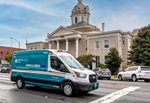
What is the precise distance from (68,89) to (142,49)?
2891 cm

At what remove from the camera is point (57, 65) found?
13.6m

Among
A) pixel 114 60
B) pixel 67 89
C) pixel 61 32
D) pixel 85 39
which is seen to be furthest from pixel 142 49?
pixel 67 89

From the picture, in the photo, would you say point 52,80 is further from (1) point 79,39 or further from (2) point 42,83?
(1) point 79,39

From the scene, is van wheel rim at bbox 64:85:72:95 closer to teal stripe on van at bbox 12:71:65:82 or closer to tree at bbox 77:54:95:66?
teal stripe on van at bbox 12:71:65:82

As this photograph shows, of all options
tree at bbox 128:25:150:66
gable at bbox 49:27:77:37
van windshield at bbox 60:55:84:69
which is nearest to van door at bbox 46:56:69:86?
van windshield at bbox 60:55:84:69

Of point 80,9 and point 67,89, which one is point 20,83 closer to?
point 67,89

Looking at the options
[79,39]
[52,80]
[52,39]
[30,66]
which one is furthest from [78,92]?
[52,39]

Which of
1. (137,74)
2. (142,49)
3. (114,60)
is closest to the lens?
(137,74)

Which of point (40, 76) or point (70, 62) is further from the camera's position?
point (40, 76)

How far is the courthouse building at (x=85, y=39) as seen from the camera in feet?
169

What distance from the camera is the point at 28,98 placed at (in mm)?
12164

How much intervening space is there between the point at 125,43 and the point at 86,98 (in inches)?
1617

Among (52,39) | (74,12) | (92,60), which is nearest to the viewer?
(92,60)

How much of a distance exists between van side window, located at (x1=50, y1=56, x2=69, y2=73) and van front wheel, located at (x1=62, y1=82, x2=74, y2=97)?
66 cm
